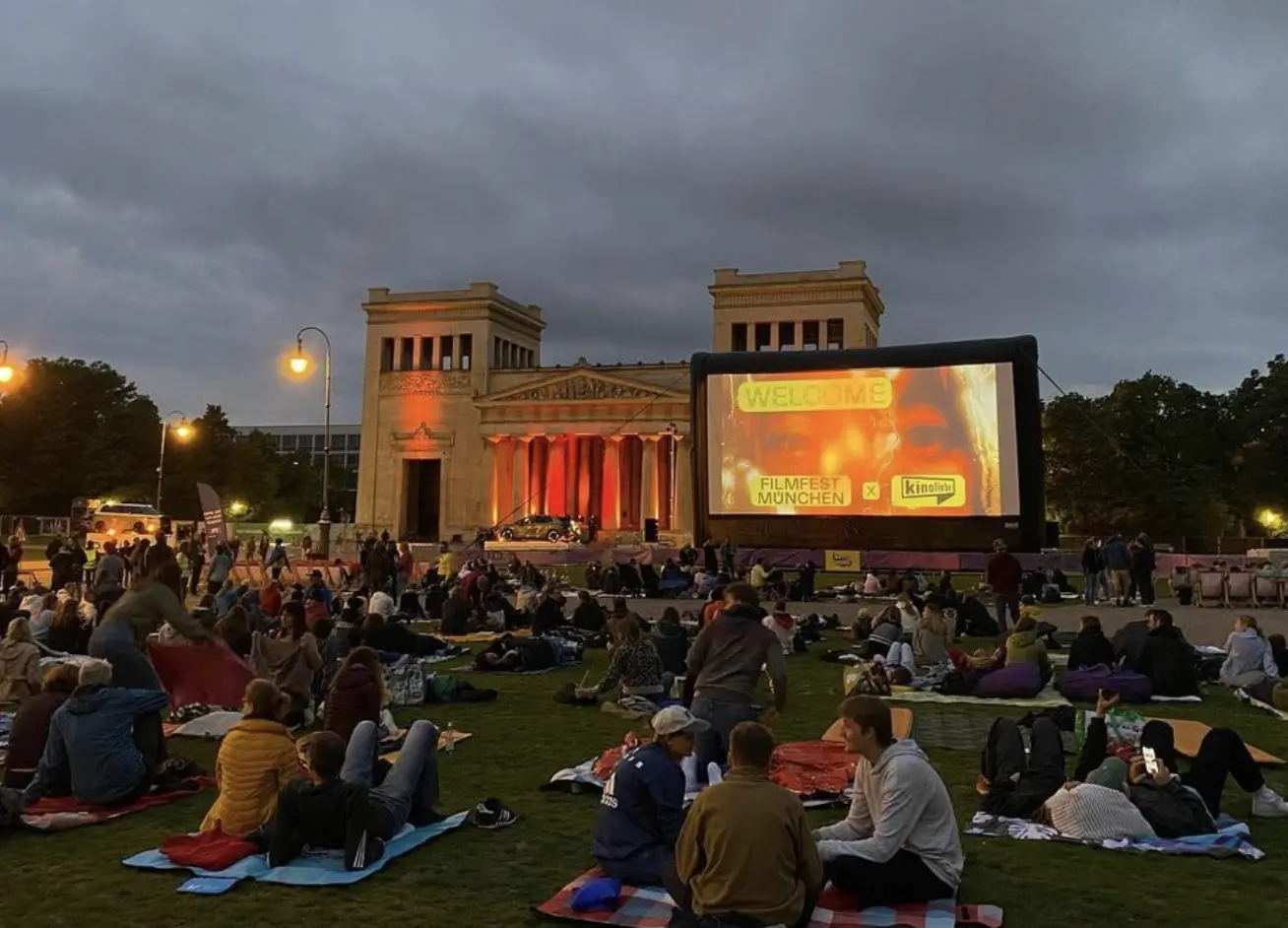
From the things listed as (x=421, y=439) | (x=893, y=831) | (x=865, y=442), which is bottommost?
(x=893, y=831)

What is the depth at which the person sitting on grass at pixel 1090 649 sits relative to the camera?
12.1m

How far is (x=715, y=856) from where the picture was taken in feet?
13.9

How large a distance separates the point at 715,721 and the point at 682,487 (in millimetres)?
50379

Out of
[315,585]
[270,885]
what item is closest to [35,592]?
[315,585]

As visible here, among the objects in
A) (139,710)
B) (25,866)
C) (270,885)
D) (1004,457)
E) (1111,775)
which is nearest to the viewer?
(270,885)

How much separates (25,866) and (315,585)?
1093 centimetres

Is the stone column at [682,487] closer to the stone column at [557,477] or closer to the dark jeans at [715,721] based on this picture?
the stone column at [557,477]

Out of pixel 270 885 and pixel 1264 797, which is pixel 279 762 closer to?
pixel 270 885

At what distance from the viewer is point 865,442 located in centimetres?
2548

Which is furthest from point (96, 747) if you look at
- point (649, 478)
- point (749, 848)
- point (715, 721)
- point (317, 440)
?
point (317, 440)

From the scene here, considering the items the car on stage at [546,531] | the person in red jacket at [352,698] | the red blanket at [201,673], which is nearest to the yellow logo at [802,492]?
the red blanket at [201,673]

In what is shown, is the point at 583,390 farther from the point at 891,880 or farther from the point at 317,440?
the point at 317,440

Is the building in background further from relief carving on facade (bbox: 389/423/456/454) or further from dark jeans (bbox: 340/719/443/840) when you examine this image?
dark jeans (bbox: 340/719/443/840)

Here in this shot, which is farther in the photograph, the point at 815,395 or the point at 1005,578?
the point at 815,395
